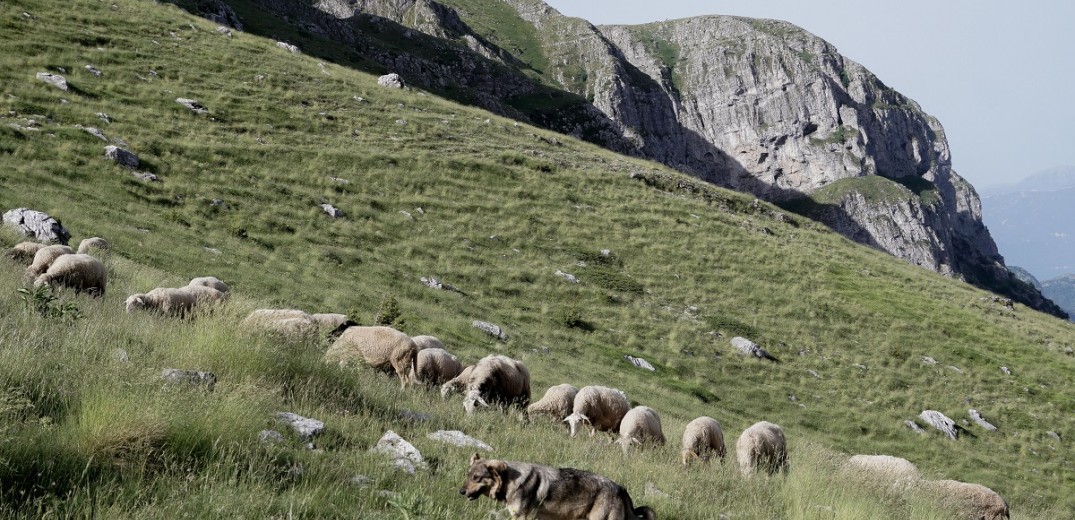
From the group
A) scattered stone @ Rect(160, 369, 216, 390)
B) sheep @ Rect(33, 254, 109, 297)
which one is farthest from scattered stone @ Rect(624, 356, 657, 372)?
scattered stone @ Rect(160, 369, 216, 390)

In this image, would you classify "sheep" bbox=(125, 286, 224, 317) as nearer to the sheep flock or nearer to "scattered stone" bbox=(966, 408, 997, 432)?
the sheep flock

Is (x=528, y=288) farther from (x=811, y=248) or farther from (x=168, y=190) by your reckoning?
(x=811, y=248)

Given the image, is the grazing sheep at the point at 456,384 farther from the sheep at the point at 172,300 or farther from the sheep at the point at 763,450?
the sheep at the point at 763,450

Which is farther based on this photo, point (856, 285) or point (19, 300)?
point (856, 285)

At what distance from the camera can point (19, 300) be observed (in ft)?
34.3

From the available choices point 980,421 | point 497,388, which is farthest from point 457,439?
point 980,421

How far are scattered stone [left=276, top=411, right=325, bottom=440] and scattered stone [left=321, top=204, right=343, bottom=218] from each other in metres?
26.5

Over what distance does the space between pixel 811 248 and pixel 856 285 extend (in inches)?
288

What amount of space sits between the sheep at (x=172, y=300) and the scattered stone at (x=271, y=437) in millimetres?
7274

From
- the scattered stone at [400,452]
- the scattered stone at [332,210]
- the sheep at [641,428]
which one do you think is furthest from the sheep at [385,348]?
the scattered stone at [332,210]

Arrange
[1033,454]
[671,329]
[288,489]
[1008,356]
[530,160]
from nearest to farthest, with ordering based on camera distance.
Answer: [288,489], [1033,454], [671,329], [1008,356], [530,160]

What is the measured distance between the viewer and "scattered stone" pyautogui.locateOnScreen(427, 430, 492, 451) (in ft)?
28.1

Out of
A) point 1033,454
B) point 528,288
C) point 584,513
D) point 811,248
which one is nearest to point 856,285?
point 811,248

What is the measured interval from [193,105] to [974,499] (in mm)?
41926
